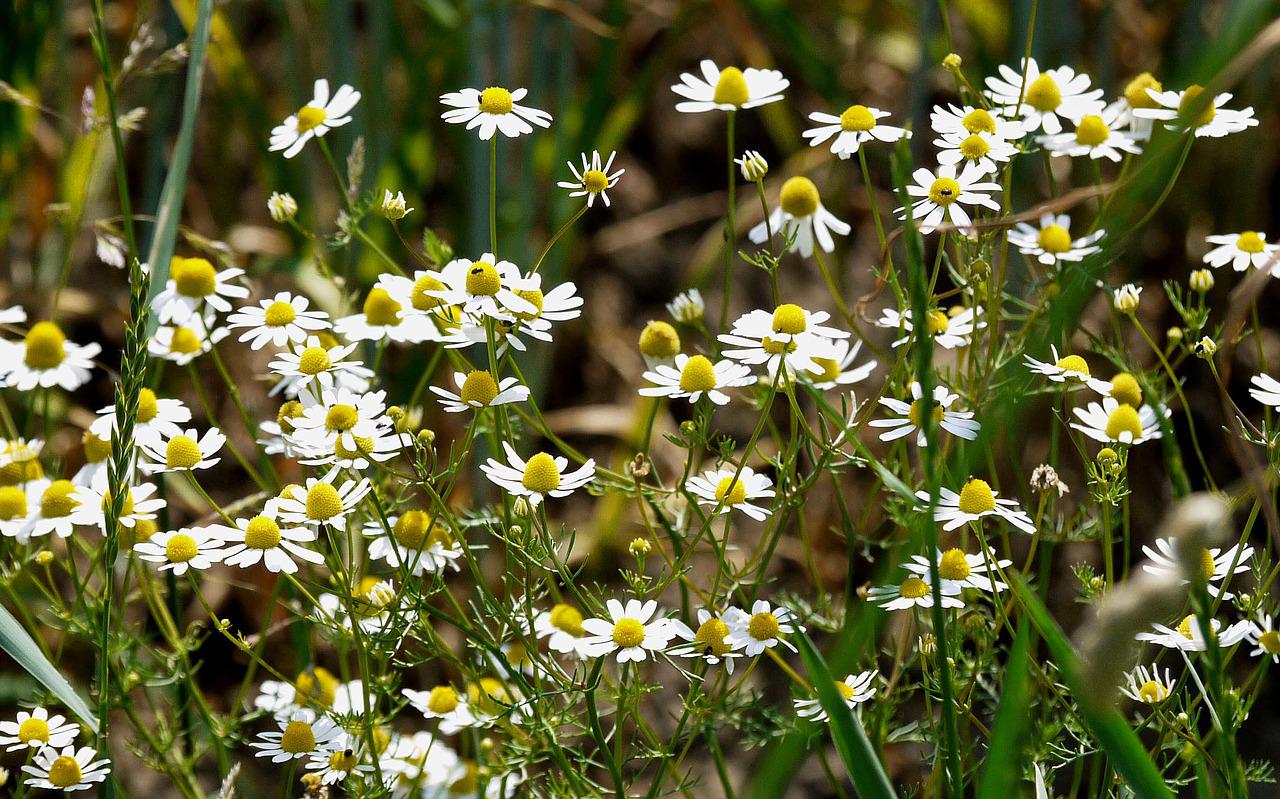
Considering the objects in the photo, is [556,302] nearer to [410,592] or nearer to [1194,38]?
[410,592]

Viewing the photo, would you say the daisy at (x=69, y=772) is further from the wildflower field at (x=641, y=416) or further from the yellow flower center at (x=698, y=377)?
the yellow flower center at (x=698, y=377)

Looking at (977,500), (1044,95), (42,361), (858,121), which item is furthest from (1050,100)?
(42,361)

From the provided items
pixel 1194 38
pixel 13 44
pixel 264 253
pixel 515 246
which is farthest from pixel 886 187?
pixel 13 44

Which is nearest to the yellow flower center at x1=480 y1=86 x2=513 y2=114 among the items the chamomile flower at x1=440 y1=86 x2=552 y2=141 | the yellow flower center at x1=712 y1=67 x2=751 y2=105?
the chamomile flower at x1=440 y1=86 x2=552 y2=141

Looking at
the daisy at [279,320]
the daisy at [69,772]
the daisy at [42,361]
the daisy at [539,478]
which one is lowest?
the daisy at [69,772]

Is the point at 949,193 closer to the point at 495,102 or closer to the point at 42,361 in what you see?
the point at 495,102

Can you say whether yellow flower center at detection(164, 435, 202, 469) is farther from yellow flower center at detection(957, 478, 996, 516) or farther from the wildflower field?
yellow flower center at detection(957, 478, 996, 516)

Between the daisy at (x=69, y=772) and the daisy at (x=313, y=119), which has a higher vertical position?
the daisy at (x=313, y=119)

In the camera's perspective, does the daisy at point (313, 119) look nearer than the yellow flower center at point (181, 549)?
No

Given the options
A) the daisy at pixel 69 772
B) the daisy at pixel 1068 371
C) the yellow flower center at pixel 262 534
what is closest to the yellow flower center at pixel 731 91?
the daisy at pixel 1068 371
